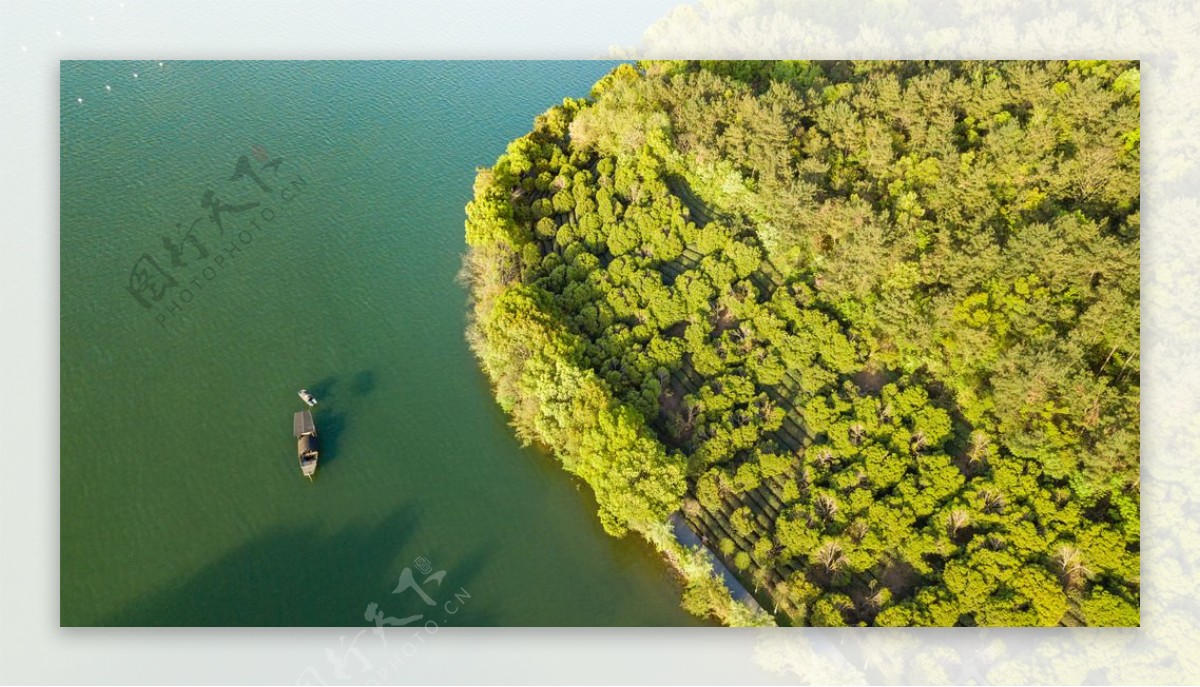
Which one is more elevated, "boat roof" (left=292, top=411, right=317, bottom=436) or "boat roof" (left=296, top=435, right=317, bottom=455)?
"boat roof" (left=292, top=411, right=317, bottom=436)

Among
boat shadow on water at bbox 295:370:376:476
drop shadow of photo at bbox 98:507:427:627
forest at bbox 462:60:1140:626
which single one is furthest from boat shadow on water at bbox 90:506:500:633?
forest at bbox 462:60:1140:626

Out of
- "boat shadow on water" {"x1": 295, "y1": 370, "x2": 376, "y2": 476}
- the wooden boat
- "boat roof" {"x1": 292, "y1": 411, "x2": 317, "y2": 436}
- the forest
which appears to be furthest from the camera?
"boat shadow on water" {"x1": 295, "y1": 370, "x2": 376, "y2": 476}

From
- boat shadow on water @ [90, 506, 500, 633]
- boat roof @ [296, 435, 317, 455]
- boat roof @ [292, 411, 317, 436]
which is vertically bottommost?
boat shadow on water @ [90, 506, 500, 633]

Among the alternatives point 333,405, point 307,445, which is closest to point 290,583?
point 307,445

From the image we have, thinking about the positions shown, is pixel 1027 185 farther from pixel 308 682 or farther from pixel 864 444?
pixel 308 682

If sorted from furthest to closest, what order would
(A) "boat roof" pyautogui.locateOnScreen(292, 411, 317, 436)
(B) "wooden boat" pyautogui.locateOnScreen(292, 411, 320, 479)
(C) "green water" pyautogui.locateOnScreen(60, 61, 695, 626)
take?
1. (A) "boat roof" pyautogui.locateOnScreen(292, 411, 317, 436)
2. (B) "wooden boat" pyautogui.locateOnScreen(292, 411, 320, 479)
3. (C) "green water" pyautogui.locateOnScreen(60, 61, 695, 626)

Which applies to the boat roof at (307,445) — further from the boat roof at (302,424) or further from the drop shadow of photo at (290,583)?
the drop shadow of photo at (290,583)

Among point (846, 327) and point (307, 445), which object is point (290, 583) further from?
point (846, 327)

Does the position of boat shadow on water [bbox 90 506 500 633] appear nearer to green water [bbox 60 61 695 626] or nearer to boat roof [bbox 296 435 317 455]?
green water [bbox 60 61 695 626]
